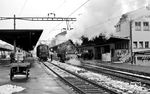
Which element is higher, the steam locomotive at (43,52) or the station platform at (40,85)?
the steam locomotive at (43,52)

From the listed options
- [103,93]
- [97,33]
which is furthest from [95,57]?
[103,93]

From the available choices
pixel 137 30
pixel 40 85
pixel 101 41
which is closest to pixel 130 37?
pixel 137 30

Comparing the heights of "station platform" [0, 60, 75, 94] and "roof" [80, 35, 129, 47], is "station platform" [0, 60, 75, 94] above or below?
below

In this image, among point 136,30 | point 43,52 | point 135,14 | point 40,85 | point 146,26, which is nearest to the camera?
point 40,85

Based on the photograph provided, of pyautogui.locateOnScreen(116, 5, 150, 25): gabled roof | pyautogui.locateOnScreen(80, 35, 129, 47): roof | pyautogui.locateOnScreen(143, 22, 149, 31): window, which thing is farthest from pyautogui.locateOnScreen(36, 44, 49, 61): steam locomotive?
pyautogui.locateOnScreen(143, 22, 149, 31): window

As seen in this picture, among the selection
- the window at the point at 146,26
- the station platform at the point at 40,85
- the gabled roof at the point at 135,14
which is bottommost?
the station platform at the point at 40,85

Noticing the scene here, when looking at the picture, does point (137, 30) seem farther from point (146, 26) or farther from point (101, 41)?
point (101, 41)

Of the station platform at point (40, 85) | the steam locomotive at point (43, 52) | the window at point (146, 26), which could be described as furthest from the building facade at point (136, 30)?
the station platform at point (40, 85)

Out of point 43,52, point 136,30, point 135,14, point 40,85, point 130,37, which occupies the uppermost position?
point 135,14

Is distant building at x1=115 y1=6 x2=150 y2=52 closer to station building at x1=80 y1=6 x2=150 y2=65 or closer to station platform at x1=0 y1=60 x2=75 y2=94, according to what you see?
station building at x1=80 y1=6 x2=150 y2=65

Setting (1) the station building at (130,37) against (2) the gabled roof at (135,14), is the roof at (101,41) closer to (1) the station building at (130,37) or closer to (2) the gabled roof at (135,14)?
(1) the station building at (130,37)

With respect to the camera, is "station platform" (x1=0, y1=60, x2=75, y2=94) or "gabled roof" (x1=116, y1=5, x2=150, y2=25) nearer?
"station platform" (x1=0, y1=60, x2=75, y2=94)

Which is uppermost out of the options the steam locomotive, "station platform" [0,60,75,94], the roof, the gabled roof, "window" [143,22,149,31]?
the gabled roof

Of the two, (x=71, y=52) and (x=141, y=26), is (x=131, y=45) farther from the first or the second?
(x=71, y=52)
